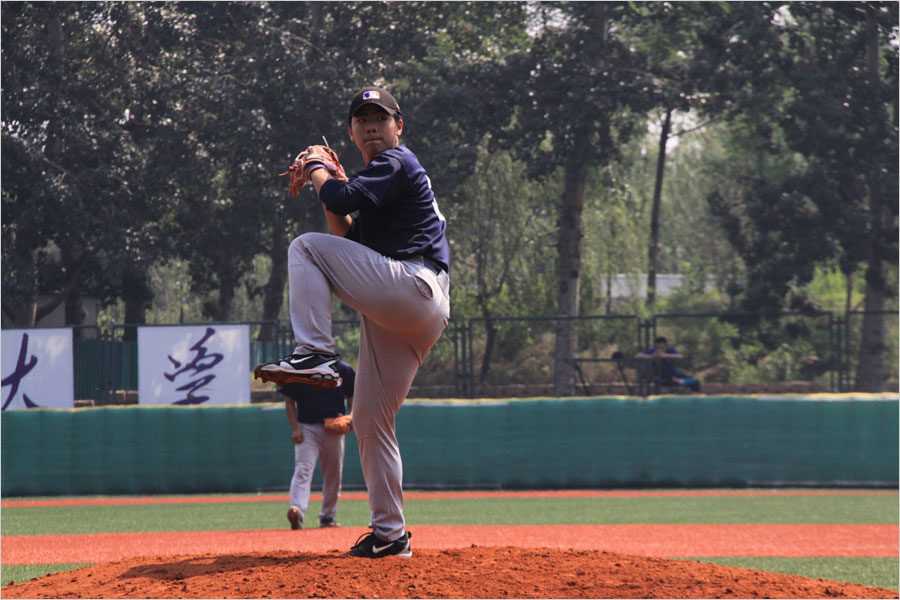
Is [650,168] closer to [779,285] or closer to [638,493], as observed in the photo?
[779,285]

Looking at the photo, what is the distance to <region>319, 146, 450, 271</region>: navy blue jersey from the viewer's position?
13.8ft

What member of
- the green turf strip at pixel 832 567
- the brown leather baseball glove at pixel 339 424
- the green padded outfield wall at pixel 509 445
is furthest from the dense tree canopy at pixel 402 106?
the green turf strip at pixel 832 567

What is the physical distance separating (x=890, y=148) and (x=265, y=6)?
18276 mm

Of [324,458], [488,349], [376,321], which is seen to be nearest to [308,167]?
[376,321]

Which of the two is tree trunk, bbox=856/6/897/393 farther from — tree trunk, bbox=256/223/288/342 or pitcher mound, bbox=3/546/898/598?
pitcher mound, bbox=3/546/898/598

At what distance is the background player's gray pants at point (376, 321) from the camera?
13.8 feet

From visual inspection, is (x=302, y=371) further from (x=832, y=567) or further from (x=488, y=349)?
(x=488, y=349)

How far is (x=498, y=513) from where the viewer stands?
12023 millimetres

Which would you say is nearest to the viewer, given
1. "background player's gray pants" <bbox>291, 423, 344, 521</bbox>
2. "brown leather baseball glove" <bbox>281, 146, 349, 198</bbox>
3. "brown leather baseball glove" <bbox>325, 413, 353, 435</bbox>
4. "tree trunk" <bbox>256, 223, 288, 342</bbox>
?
"brown leather baseball glove" <bbox>281, 146, 349, 198</bbox>

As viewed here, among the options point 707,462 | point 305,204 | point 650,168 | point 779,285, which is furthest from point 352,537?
point 650,168

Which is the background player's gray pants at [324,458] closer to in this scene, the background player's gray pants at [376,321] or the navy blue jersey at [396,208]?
A: the background player's gray pants at [376,321]

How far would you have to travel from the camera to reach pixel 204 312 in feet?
108

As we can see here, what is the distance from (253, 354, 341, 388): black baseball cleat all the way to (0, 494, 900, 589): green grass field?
658 centimetres

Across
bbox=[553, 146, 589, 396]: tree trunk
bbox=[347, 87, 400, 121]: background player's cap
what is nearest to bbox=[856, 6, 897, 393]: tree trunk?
bbox=[553, 146, 589, 396]: tree trunk
